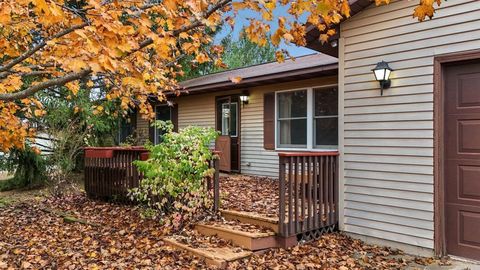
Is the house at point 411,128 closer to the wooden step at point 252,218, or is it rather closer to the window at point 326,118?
the wooden step at point 252,218

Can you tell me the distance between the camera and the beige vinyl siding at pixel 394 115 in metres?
4.07

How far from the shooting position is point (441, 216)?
4.05m

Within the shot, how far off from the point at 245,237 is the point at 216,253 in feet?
1.29

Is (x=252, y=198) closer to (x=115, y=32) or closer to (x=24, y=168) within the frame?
(x=115, y=32)

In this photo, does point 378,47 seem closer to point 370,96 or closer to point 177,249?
point 370,96

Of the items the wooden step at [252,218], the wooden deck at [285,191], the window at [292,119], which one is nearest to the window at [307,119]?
the window at [292,119]

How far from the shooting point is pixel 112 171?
22.8ft

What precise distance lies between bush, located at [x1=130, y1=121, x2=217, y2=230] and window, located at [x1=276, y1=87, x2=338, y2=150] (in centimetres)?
337

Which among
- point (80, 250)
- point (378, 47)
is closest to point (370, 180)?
point (378, 47)

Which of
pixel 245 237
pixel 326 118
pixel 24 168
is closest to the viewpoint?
pixel 245 237

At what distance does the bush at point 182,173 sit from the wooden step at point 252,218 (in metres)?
0.31

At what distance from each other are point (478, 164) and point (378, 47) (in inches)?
68.0

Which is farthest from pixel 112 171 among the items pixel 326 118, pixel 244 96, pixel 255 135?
pixel 326 118

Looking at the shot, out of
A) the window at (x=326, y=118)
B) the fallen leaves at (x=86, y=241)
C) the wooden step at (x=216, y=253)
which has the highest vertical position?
the window at (x=326, y=118)
